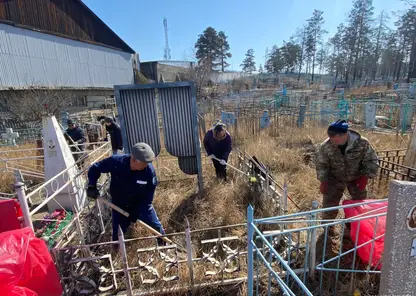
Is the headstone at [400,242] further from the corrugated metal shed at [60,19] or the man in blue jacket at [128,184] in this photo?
the corrugated metal shed at [60,19]

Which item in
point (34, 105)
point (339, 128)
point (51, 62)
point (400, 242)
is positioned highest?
point (51, 62)

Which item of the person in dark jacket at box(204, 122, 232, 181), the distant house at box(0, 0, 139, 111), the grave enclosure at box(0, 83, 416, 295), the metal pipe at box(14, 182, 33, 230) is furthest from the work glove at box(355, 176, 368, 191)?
the distant house at box(0, 0, 139, 111)

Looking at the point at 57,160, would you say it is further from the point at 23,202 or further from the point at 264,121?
the point at 264,121

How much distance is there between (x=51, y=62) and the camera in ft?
62.4

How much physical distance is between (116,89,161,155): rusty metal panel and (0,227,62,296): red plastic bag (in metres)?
2.69

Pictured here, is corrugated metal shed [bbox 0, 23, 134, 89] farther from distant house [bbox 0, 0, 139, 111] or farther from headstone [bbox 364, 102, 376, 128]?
headstone [bbox 364, 102, 376, 128]

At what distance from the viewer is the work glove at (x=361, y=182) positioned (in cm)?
335

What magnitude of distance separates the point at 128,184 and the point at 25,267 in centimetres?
140

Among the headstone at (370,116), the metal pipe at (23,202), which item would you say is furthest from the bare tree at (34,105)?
the headstone at (370,116)

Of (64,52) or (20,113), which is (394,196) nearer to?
(20,113)

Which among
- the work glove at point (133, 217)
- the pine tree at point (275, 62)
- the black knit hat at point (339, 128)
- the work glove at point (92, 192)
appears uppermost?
the pine tree at point (275, 62)

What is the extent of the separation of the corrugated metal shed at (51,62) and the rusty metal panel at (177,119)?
17.2m

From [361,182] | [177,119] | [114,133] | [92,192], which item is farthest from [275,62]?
[92,192]

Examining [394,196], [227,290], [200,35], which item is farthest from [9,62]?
[200,35]
